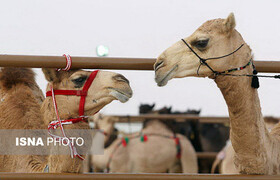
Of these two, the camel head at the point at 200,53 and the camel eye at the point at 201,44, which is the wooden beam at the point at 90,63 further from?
the camel eye at the point at 201,44

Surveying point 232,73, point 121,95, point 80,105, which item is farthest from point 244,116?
point 80,105

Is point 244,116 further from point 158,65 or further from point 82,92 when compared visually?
point 82,92

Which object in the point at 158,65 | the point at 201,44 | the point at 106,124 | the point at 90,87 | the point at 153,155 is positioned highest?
the point at 201,44

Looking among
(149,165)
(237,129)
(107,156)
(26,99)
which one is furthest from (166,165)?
(237,129)

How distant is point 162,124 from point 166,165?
2.61ft

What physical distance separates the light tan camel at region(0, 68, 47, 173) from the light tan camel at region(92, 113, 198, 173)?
4.01m

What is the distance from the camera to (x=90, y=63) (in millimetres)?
2994

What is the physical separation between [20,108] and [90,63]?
1337mm

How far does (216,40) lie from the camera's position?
10.1ft

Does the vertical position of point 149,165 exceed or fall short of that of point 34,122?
it falls short

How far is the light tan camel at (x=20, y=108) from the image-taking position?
3.76 metres

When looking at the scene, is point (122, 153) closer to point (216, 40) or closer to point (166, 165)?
point (166, 165)

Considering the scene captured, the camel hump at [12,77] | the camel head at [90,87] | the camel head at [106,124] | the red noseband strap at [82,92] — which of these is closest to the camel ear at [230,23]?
the camel head at [90,87]

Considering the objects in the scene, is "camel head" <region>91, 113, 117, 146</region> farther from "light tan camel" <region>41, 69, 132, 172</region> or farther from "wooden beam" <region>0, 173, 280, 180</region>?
"wooden beam" <region>0, 173, 280, 180</region>
